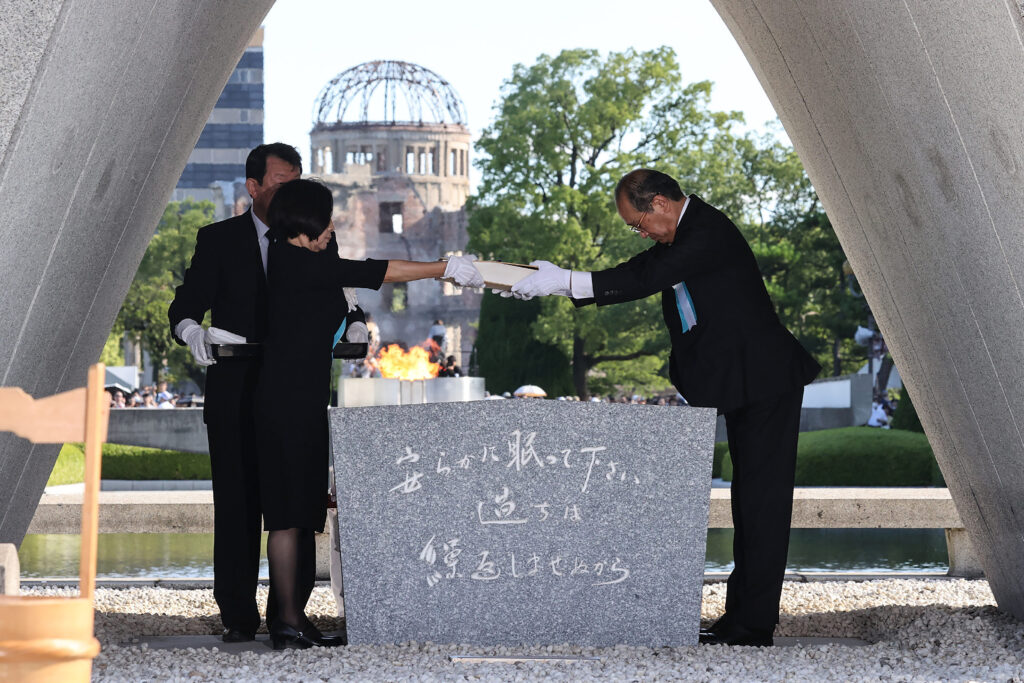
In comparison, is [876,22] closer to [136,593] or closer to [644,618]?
[644,618]

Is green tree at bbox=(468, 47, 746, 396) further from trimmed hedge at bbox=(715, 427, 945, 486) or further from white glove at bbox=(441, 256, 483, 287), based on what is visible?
white glove at bbox=(441, 256, 483, 287)

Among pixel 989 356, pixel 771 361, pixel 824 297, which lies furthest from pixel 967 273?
pixel 824 297

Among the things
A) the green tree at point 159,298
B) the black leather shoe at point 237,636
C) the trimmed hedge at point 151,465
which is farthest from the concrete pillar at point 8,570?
the green tree at point 159,298

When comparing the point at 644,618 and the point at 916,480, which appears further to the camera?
the point at 916,480

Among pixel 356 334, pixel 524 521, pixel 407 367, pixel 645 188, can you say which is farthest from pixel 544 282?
pixel 407 367

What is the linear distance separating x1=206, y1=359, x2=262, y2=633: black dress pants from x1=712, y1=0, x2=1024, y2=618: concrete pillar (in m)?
2.47

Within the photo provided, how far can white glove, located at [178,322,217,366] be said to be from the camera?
4.71m

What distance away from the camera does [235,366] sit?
479cm

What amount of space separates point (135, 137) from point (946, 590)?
4646 millimetres

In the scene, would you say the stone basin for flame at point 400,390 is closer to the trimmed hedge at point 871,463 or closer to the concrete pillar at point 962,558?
the trimmed hedge at point 871,463

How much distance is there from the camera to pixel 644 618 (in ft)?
14.2

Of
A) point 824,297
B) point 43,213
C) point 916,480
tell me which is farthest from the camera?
point 824,297

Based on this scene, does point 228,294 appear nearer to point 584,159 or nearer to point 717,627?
point 717,627

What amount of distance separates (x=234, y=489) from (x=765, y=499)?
81.4 inches
